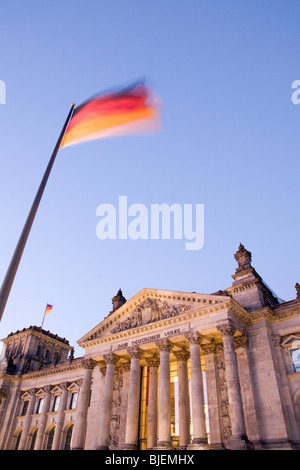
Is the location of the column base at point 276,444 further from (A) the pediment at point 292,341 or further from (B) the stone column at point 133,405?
(B) the stone column at point 133,405

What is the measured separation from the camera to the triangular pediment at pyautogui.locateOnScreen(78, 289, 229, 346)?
3247cm

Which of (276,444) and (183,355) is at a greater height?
(183,355)

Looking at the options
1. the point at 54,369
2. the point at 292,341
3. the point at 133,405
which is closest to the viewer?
the point at 292,341

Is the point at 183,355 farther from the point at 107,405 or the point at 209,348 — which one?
the point at 107,405

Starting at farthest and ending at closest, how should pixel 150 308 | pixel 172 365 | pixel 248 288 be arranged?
pixel 172 365, pixel 150 308, pixel 248 288

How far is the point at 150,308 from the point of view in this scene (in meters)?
36.4

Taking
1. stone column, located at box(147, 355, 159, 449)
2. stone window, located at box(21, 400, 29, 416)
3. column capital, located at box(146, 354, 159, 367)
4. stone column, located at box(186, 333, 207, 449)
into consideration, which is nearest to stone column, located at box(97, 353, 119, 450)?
column capital, located at box(146, 354, 159, 367)

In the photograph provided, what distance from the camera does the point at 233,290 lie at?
117ft

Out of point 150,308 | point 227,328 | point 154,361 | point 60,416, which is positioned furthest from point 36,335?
point 227,328

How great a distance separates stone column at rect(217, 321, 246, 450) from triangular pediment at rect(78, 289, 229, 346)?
279 cm

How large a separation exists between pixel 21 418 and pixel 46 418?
6510 mm

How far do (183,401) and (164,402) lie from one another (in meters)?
3.07
